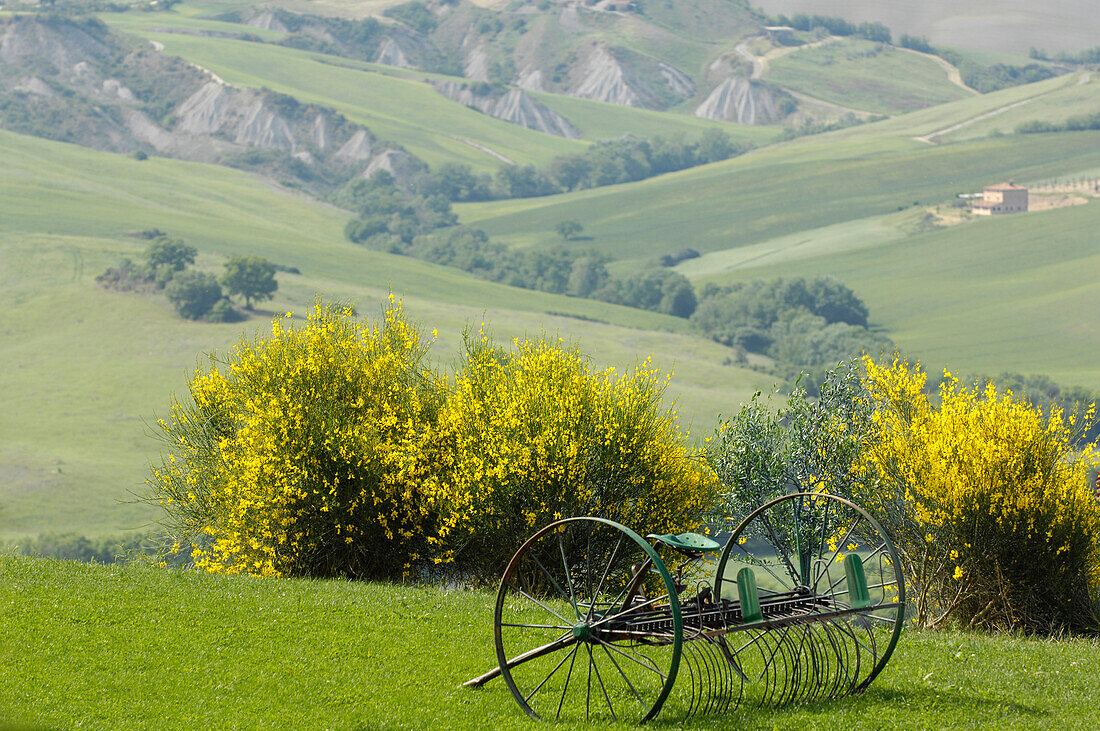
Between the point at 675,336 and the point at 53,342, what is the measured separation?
338 ft

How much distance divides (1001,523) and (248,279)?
16644 cm

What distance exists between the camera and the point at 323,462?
24.6 m

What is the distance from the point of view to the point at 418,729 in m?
11.3

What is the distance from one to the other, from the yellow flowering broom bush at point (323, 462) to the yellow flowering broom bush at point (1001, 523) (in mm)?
10993

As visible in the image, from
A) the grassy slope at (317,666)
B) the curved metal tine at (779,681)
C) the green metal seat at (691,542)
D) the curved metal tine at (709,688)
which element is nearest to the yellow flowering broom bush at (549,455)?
the grassy slope at (317,666)

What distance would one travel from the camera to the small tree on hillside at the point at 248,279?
175m

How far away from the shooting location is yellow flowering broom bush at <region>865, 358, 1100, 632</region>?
68.8ft

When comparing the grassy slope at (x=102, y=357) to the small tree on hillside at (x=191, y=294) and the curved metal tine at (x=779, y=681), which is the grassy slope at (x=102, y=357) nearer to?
the small tree on hillside at (x=191, y=294)

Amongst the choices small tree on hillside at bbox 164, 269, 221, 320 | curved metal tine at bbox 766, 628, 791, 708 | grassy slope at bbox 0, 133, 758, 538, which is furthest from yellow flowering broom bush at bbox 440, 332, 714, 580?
small tree on hillside at bbox 164, 269, 221, 320

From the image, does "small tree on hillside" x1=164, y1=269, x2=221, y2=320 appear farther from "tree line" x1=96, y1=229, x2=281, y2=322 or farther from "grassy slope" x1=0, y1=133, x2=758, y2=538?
"grassy slope" x1=0, y1=133, x2=758, y2=538

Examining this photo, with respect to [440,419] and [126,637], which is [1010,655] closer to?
[126,637]

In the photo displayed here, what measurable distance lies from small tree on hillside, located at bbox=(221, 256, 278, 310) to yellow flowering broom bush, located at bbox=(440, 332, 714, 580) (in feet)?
514

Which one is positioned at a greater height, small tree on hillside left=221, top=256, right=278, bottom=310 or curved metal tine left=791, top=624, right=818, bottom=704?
small tree on hillside left=221, top=256, right=278, bottom=310

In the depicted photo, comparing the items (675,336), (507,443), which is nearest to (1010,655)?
(507,443)
